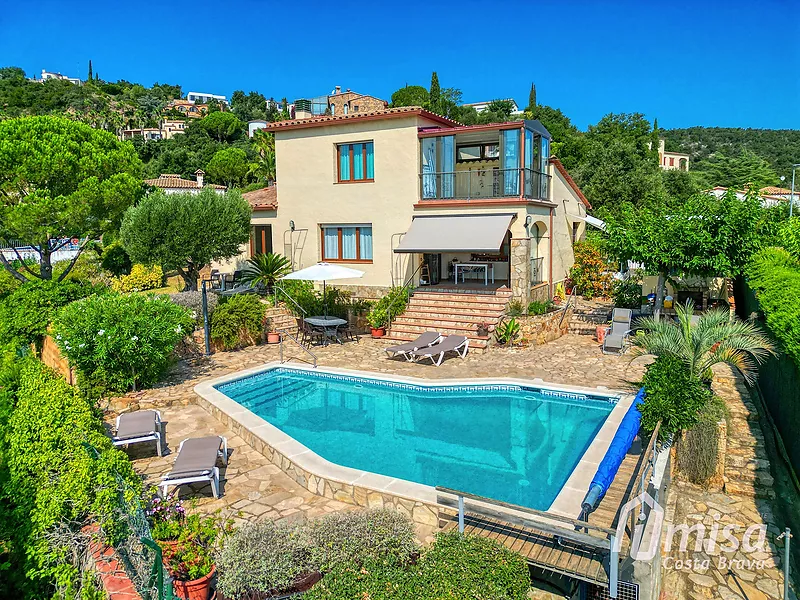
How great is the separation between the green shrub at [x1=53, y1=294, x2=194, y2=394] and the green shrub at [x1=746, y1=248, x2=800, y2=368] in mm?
17363

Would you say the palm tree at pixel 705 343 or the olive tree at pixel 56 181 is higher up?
the olive tree at pixel 56 181

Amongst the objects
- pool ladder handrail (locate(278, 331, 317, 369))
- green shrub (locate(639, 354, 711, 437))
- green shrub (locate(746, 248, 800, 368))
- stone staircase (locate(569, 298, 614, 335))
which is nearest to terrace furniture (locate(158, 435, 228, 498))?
pool ladder handrail (locate(278, 331, 317, 369))

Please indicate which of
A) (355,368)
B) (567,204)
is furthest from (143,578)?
(567,204)

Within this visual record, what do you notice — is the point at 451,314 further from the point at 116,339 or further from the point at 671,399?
the point at 116,339

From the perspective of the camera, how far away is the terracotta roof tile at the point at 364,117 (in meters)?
28.8

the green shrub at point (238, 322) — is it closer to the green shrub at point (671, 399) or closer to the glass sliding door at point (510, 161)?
the glass sliding door at point (510, 161)

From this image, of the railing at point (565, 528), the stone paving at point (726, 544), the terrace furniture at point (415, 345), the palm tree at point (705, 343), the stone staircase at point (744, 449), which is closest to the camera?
the railing at point (565, 528)

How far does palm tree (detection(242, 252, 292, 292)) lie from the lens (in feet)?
102

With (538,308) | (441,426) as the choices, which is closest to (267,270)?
(538,308)

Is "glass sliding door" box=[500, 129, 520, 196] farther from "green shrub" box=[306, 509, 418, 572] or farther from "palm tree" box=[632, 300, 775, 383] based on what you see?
"green shrub" box=[306, 509, 418, 572]

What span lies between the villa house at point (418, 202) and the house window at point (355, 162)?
55 mm

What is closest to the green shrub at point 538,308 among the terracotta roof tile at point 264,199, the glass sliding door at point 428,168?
Result: the glass sliding door at point 428,168

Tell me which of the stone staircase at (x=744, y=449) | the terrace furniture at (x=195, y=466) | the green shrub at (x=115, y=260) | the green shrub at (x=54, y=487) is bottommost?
the stone staircase at (x=744, y=449)

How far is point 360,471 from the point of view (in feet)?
40.0
